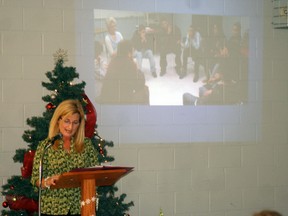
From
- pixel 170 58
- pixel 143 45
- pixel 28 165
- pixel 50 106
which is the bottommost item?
pixel 28 165

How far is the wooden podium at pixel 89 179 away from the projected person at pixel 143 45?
186 cm

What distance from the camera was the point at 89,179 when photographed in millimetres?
3783

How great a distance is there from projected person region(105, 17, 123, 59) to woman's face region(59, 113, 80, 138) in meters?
1.28

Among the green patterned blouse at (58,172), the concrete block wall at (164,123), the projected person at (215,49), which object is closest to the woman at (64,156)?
the green patterned blouse at (58,172)

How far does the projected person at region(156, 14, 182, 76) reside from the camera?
5629 millimetres

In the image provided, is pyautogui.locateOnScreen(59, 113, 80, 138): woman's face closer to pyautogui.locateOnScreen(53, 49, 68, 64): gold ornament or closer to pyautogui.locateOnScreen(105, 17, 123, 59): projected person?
pyautogui.locateOnScreen(53, 49, 68, 64): gold ornament

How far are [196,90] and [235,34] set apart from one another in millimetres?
707

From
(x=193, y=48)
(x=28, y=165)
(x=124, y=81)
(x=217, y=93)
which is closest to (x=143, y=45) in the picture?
(x=124, y=81)

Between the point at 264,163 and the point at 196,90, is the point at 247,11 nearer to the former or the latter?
the point at 196,90

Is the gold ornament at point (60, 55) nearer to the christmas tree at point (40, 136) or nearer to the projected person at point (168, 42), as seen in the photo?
the christmas tree at point (40, 136)

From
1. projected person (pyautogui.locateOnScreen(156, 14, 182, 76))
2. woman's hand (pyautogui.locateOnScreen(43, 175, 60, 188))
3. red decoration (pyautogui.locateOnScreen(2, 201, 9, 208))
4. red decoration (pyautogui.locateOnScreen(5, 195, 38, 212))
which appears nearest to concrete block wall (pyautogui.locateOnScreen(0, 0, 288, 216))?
projected person (pyautogui.locateOnScreen(156, 14, 182, 76))

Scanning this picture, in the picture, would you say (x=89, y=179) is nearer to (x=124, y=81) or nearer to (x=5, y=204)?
(x=5, y=204)

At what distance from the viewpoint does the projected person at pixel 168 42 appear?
5629 mm

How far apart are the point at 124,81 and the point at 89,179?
188 cm
